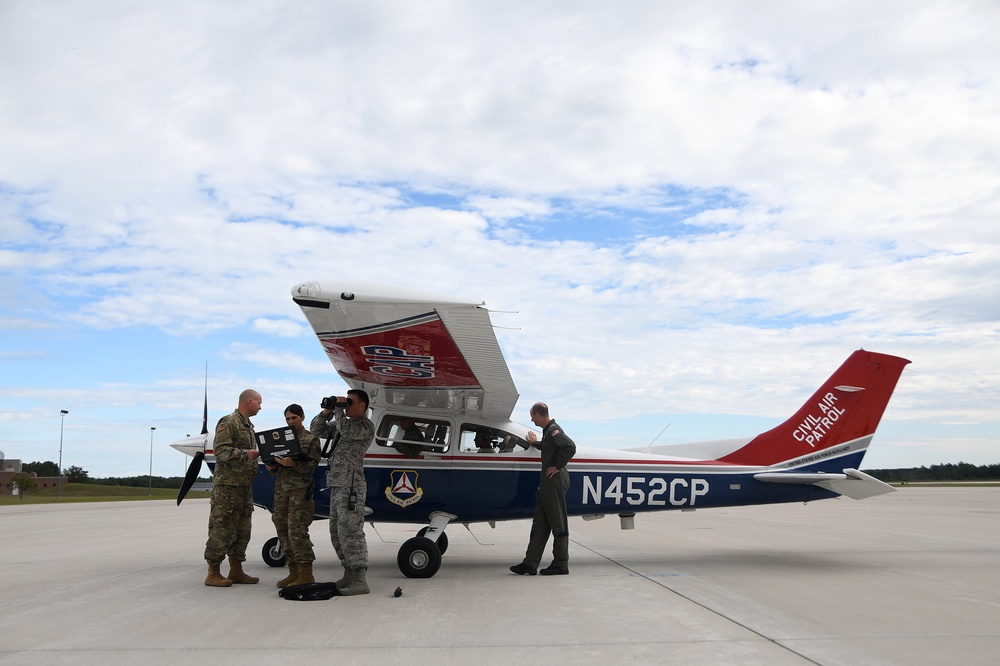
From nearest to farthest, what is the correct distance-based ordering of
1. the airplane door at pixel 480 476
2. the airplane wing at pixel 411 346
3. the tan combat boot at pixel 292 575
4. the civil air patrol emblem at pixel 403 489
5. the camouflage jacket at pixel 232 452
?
the airplane wing at pixel 411 346 → the tan combat boot at pixel 292 575 → the camouflage jacket at pixel 232 452 → the civil air patrol emblem at pixel 403 489 → the airplane door at pixel 480 476

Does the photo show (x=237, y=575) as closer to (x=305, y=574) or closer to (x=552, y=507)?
(x=305, y=574)

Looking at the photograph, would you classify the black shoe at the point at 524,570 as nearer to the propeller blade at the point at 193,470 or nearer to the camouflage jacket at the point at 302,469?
the camouflage jacket at the point at 302,469

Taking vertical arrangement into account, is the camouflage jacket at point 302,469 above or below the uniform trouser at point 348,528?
above

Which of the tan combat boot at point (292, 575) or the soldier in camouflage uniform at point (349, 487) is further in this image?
the tan combat boot at point (292, 575)

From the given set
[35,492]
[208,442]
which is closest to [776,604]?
[208,442]

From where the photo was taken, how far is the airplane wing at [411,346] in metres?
6.16

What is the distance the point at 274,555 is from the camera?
846 centimetres

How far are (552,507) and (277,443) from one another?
2910 mm

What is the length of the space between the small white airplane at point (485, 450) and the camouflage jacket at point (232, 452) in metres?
0.86

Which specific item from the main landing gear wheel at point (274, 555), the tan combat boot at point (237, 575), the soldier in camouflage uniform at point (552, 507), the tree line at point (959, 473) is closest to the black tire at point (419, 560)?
the soldier in camouflage uniform at point (552, 507)

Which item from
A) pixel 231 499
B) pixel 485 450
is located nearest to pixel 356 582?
pixel 231 499

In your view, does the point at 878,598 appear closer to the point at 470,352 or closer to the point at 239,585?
the point at 470,352

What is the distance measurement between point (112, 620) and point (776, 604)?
16.6 feet

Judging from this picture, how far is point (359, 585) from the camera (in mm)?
6543
